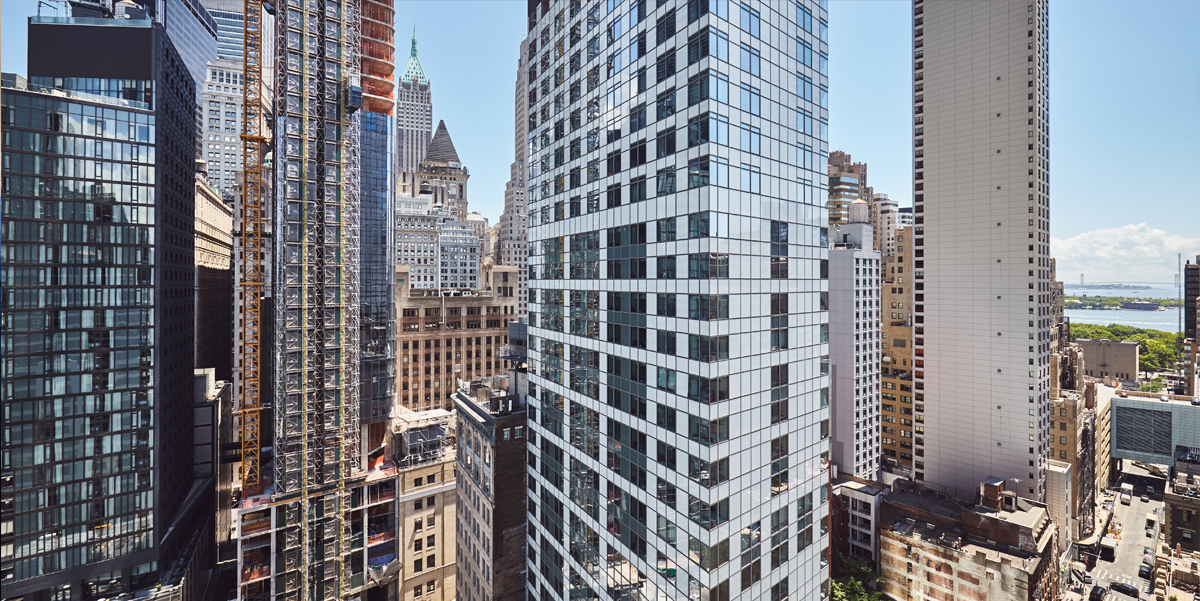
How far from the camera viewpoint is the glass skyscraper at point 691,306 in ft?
140

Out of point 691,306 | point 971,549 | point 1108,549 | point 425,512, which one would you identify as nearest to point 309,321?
point 425,512

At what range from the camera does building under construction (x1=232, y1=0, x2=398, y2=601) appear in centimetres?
8044

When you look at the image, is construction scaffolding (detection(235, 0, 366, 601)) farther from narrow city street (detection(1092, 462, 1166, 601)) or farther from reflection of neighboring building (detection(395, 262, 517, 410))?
narrow city street (detection(1092, 462, 1166, 601))

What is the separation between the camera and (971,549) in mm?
84500

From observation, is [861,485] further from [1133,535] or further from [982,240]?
[1133,535]

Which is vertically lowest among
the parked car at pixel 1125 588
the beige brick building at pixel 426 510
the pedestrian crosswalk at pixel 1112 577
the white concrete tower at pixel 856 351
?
the pedestrian crosswalk at pixel 1112 577

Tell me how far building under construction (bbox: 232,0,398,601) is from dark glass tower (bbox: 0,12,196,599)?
55.0 feet

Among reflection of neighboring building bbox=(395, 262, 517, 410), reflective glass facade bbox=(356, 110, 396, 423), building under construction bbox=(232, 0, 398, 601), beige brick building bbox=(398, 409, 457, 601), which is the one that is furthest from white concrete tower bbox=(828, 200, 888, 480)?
building under construction bbox=(232, 0, 398, 601)

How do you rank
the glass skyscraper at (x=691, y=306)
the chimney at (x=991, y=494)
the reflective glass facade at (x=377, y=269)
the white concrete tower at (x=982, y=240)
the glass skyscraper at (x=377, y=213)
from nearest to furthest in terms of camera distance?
1. the glass skyscraper at (x=691, y=306)
2. the chimney at (x=991, y=494)
3. the white concrete tower at (x=982, y=240)
4. the glass skyscraper at (x=377, y=213)
5. the reflective glass facade at (x=377, y=269)

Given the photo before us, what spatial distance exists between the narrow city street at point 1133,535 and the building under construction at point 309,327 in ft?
468

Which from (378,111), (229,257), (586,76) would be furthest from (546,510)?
(229,257)

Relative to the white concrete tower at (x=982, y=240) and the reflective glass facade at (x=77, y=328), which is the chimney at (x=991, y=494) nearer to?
the white concrete tower at (x=982, y=240)

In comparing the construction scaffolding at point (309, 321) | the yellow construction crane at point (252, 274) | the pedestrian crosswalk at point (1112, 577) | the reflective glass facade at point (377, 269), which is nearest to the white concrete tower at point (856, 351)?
the pedestrian crosswalk at point (1112, 577)

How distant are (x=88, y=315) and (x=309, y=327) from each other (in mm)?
35028
